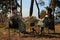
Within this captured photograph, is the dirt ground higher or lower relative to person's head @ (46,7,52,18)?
lower

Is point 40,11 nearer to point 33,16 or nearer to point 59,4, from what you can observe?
point 33,16

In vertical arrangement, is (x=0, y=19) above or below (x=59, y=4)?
below

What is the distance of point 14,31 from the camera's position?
8.16ft

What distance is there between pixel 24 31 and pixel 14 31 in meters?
0.15

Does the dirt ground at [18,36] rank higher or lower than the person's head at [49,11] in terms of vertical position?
lower

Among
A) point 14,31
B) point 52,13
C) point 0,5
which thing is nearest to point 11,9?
point 0,5

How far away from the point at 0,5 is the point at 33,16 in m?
0.50

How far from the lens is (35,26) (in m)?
2.48

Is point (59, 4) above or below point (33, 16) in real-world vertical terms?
above

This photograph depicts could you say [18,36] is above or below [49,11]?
below

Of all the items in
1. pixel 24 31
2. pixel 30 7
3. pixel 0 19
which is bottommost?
pixel 24 31

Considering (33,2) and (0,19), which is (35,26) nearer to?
(33,2)

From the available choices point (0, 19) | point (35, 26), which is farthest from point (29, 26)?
point (0, 19)

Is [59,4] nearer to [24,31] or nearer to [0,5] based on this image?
[24,31]
